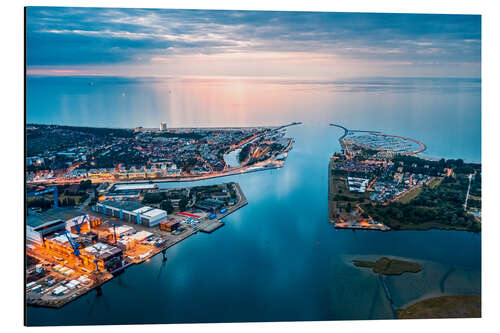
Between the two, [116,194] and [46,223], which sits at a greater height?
[116,194]

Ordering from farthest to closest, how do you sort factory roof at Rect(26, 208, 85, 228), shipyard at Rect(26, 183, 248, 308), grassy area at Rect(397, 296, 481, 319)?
factory roof at Rect(26, 208, 85, 228)
shipyard at Rect(26, 183, 248, 308)
grassy area at Rect(397, 296, 481, 319)

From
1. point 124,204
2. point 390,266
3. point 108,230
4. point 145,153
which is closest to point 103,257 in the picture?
point 108,230

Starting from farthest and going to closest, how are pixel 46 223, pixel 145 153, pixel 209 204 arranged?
pixel 145 153 → pixel 209 204 → pixel 46 223

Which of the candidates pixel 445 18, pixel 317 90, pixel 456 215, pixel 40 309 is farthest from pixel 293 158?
pixel 40 309

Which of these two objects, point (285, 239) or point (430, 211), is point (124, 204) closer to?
point (285, 239)

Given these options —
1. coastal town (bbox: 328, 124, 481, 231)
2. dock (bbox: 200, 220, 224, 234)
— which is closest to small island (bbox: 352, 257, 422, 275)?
coastal town (bbox: 328, 124, 481, 231)

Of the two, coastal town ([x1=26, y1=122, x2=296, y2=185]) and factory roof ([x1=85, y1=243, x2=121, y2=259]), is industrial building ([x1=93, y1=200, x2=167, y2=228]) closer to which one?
factory roof ([x1=85, y1=243, x2=121, y2=259])

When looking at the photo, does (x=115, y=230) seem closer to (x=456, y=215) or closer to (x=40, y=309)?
(x=40, y=309)
